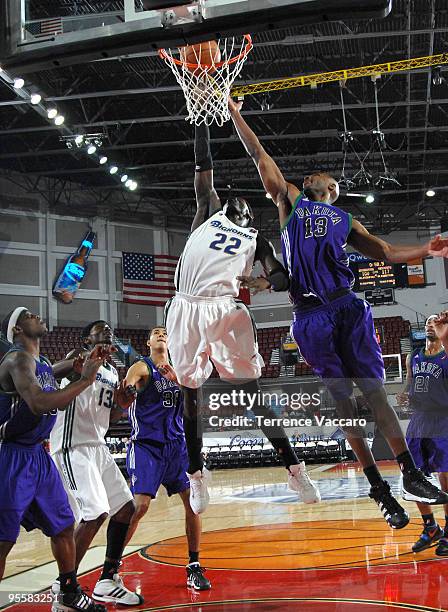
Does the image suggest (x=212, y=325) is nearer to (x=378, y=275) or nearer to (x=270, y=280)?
(x=270, y=280)

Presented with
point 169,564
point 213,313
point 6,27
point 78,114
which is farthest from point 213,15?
point 78,114

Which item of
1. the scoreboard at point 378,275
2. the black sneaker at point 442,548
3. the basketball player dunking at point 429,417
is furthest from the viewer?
the scoreboard at point 378,275

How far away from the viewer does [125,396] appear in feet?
21.4

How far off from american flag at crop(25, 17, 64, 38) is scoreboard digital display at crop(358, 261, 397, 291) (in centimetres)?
1619

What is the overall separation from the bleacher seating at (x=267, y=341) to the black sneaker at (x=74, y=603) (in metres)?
14.9

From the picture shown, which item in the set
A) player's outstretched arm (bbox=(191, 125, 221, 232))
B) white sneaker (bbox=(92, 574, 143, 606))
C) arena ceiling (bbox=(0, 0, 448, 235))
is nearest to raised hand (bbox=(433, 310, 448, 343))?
player's outstretched arm (bbox=(191, 125, 221, 232))

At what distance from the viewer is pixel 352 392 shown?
4.68m

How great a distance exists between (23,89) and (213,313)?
12.8 meters

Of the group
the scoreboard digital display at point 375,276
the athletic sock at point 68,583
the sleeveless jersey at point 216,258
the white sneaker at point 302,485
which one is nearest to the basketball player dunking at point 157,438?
the athletic sock at point 68,583

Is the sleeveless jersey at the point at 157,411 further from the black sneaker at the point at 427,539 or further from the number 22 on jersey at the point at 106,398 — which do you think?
the black sneaker at the point at 427,539

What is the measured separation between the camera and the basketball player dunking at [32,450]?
16.4ft

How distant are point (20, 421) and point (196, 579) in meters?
2.32

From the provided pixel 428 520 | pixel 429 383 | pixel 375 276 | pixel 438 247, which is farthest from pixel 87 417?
pixel 375 276

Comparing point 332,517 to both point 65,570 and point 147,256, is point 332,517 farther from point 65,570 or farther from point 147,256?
point 147,256
